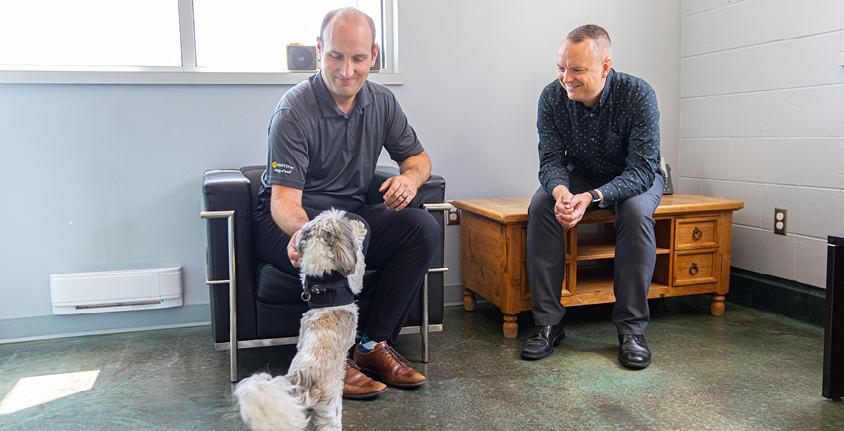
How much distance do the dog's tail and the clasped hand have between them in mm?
1399

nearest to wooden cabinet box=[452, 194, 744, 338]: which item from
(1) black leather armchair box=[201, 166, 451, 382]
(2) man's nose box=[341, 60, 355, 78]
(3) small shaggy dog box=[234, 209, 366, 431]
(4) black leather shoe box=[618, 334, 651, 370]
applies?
(4) black leather shoe box=[618, 334, 651, 370]

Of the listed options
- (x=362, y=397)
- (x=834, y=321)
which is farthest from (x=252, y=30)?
(x=834, y=321)

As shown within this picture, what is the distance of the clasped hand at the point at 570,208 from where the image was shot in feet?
8.10

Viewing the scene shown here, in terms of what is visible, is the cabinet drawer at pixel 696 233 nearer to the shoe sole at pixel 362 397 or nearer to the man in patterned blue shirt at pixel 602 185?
the man in patterned blue shirt at pixel 602 185

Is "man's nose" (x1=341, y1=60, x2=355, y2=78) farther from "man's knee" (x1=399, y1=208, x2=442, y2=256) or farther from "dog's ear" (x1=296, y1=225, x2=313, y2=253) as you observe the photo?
"dog's ear" (x1=296, y1=225, x2=313, y2=253)

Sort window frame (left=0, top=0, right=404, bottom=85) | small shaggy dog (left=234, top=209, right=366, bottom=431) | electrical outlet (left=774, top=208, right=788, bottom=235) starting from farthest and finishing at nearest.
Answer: electrical outlet (left=774, top=208, right=788, bottom=235), window frame (left=0, top=0, right=404, bottom=85), small shaggy dog (left=234, top=209, right=366, bottom=431)

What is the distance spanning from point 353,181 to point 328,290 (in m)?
0.82

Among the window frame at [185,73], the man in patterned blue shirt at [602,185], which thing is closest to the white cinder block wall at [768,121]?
the man in patterned blue shirt at [602,185]

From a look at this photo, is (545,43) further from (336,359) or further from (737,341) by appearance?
(336,359)

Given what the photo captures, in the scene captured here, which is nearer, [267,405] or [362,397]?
[267,405]

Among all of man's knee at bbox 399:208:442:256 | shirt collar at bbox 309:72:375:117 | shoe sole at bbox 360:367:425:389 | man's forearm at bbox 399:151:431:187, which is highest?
shirt collar at bbox 309:72:375:117

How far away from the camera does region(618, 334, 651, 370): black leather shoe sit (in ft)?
7.88

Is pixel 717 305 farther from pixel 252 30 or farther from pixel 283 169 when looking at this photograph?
pixel 252 30

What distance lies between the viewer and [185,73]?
284 centimetres
